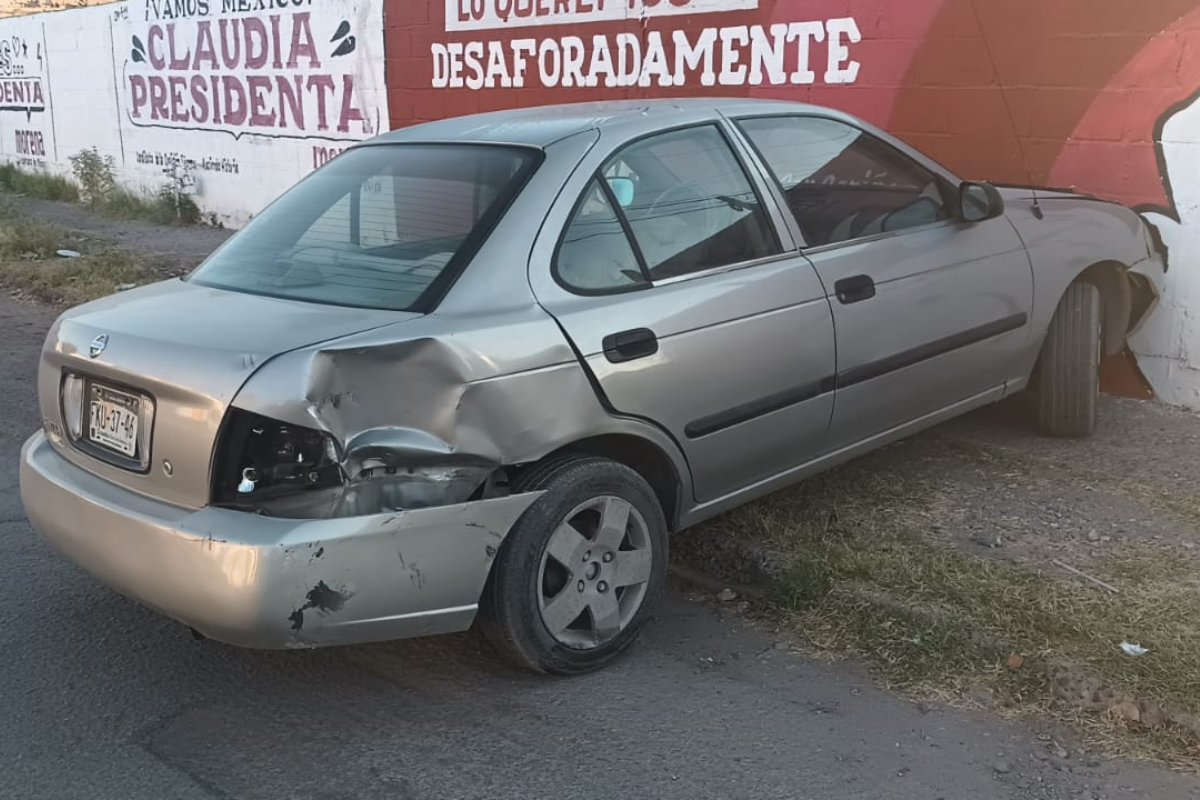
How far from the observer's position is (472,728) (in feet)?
10.7

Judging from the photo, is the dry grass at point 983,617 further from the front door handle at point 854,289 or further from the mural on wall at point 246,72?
the mural on wall at point 246,72

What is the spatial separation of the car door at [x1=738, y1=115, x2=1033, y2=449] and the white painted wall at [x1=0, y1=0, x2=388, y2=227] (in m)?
6.95

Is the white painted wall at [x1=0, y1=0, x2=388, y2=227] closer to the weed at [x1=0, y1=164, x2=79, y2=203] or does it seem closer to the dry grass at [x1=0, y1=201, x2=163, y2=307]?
the weed at [x1=0, y1=164, x2=79, y2=203]

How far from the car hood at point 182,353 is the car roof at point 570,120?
94 cm

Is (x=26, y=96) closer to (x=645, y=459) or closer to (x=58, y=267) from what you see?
(x=58, y=267)

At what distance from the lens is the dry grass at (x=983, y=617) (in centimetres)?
327

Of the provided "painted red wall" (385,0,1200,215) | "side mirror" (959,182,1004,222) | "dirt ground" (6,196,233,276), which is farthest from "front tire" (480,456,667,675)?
"dirt ground" (6,196,233,276)

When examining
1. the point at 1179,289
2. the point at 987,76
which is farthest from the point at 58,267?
the point at 1179,289

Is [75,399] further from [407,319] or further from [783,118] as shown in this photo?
[783,118]

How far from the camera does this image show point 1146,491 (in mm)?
4703

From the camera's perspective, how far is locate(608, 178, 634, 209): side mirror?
12.1 feet

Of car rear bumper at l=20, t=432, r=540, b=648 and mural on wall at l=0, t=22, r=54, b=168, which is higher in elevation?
mural on wall at l=0, t=22, r=54, b=168

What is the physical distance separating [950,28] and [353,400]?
4.73 meters

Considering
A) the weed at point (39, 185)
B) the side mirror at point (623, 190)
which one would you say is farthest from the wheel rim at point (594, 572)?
the weed at point (39, 185)
